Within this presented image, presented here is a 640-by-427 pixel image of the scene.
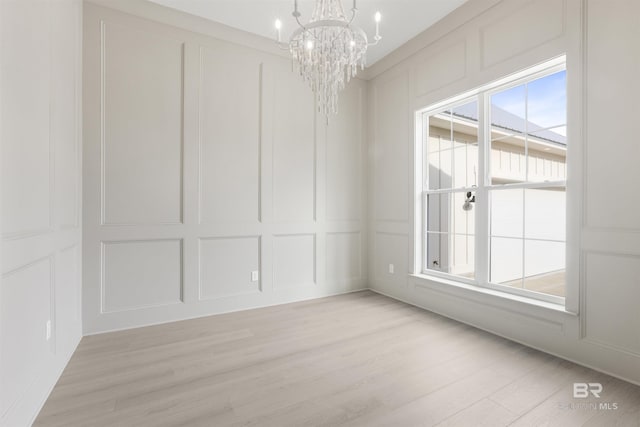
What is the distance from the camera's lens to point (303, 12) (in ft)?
9.75

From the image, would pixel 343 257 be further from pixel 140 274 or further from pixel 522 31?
pixel 522 31

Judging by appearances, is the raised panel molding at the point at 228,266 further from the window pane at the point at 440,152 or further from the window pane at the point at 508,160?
the window pane at the point at 508,160

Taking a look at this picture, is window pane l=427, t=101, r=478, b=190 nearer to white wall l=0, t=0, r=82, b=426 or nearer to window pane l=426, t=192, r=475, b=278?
window pane l=426, t=192, r=475, b=278

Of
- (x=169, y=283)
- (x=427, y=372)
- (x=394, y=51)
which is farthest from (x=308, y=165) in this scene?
(x=427, y=372)

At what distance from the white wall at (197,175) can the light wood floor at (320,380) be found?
0.51 m

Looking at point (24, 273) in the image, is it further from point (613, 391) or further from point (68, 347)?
point (613, 391)

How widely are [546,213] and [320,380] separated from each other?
2316mm

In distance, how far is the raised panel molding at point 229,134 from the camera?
320 cm

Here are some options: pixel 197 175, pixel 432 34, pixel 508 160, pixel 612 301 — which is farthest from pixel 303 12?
pixel 612 301

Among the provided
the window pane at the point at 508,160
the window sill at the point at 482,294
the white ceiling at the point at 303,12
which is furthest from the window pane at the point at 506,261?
the white ceiling at the point at 303,12

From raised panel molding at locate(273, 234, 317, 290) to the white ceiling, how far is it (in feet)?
7.90
